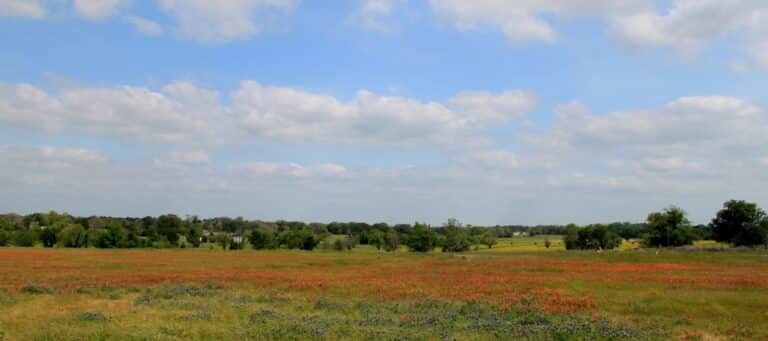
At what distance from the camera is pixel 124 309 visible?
22094mm

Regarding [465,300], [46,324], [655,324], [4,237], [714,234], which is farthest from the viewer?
[4,237]

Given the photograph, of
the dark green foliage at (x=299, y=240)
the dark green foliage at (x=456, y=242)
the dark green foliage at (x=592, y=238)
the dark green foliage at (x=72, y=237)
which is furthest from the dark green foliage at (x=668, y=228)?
the dark green foliage at (x=72, y=237)

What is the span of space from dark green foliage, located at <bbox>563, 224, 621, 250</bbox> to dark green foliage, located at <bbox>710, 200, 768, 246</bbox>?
26976 millimetres

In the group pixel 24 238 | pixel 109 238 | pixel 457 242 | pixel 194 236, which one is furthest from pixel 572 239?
pixel 24 238

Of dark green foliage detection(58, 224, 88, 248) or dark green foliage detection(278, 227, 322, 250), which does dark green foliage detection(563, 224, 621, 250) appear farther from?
dark green foliage detection(58, 224, 88, 248)

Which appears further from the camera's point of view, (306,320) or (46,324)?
(306,320)

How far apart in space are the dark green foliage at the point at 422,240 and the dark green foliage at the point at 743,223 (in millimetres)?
65254

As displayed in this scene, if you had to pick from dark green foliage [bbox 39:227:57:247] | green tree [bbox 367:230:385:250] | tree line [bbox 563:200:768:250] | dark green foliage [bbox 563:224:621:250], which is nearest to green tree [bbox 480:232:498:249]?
dark green foliage [bbox 563:224:621:250]

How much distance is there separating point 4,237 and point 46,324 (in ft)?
400

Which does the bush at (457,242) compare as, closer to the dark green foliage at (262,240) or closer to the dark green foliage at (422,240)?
the dark green foliage at (422,240)

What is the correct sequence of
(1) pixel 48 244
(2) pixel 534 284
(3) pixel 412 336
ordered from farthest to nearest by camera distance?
(1) pixel 48 244
(2) pixel 534 284
(3) pixel 412 336

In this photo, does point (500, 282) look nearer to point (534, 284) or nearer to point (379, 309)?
point (534, 284)

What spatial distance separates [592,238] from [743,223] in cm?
3321

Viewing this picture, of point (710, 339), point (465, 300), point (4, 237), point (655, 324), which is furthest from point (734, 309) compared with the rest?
point (4, 237)
